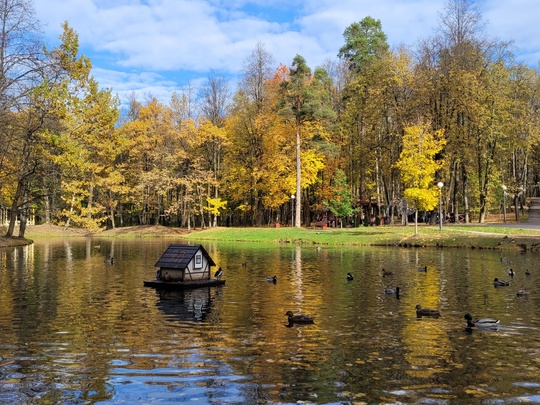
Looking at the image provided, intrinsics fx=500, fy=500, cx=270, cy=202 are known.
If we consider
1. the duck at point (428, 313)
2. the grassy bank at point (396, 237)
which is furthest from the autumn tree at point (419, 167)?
the duck at point (428, 313)

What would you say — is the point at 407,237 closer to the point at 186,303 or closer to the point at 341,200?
the point at 341,200

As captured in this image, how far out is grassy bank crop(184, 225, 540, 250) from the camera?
154ft

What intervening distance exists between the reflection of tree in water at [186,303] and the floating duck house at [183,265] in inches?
36.0

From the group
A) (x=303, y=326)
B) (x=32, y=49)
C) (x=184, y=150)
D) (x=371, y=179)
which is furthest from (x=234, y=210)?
(x=303, y=326)

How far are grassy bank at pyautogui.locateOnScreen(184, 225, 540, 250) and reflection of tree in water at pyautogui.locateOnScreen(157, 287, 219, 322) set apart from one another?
32.0 m

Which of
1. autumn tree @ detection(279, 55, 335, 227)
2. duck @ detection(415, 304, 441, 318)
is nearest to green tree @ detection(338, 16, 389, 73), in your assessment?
autumn tree @ detection(279, 55, 335, 227)

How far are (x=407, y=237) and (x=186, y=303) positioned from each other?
36.8 m

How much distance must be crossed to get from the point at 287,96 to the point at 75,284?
47.1 m

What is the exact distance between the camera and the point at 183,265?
2480cm

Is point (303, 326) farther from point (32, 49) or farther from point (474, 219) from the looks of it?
point (474, 219)

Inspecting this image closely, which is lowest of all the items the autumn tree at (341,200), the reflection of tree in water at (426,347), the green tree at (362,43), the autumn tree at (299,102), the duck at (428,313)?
the reflection of tree in water at (426,347)

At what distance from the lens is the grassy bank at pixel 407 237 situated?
47.0 metres

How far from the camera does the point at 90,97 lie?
1731 inches

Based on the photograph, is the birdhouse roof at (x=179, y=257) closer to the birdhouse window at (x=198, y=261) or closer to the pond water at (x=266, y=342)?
the birdhouse window at (x=198, y=261)
